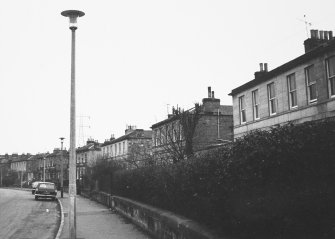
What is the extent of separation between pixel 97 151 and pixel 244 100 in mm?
49759

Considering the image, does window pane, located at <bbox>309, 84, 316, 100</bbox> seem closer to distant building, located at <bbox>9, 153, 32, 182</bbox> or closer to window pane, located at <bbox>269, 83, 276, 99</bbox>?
window pane, located at <bbox>269, 83, 276, 99</bbox>

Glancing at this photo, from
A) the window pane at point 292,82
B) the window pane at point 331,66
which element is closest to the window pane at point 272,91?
the window pane at point 292,82

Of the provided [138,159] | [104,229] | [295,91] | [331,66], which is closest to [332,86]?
[331,66]

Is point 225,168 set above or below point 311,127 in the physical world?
below

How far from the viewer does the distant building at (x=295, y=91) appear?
24.2m

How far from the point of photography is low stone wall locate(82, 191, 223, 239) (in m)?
9.01

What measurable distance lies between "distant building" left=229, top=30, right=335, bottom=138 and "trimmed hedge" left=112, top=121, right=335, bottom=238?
15.8 meters

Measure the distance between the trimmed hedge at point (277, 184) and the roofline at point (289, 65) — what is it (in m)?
18.4

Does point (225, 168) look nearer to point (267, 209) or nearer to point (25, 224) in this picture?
point (267, 209)

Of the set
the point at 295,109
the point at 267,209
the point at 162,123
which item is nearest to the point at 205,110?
the point at 162,123

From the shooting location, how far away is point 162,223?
470 inches

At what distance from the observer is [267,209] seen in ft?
20.4

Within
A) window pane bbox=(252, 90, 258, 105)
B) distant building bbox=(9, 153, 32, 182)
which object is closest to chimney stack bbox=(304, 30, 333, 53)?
window pane bbox=(252, 90, 258, 105)

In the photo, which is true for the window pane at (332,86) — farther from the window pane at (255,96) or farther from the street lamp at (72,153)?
the street lamp at (72,153)
